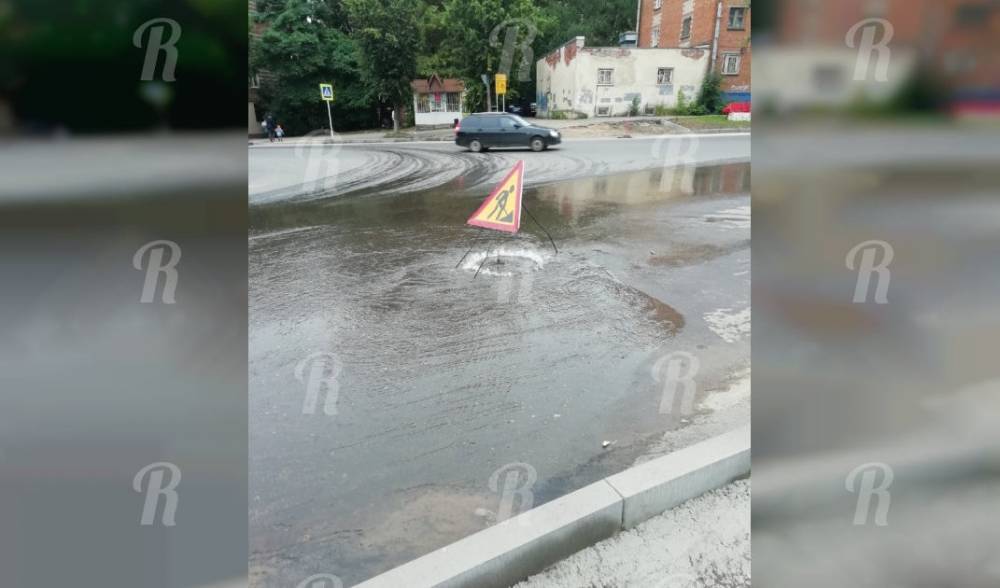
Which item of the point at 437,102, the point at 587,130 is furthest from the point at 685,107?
the point at 587,130

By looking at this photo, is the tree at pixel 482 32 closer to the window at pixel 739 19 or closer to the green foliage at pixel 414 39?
the green foliage at pixel 414 39

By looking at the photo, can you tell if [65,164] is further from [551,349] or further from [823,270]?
[551,349]

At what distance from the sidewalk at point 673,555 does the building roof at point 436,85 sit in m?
3.74

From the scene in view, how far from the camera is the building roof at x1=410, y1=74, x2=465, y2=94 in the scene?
4.82 m

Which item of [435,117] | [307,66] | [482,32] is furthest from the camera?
[435,117]

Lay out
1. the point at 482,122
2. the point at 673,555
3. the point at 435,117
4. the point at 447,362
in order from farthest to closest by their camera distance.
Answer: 1. the point at 482,122
2. the point at 435,117
3. the point at 447,362
4. the point at 673,555

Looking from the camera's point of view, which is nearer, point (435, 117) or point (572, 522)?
point (572, 522)

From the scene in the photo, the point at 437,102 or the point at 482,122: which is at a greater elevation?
the point at 482,122

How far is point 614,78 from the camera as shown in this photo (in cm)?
529

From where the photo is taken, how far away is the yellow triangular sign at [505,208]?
5902 millimetres

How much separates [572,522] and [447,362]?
2.06 m

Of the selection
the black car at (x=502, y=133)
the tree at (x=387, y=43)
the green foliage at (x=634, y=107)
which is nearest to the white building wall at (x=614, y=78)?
the green foliage at (x=634, y=107)

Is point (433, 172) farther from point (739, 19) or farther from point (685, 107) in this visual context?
point (739, 19)

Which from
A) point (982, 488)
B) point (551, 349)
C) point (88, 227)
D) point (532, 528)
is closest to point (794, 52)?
Result: point (88, 227)
